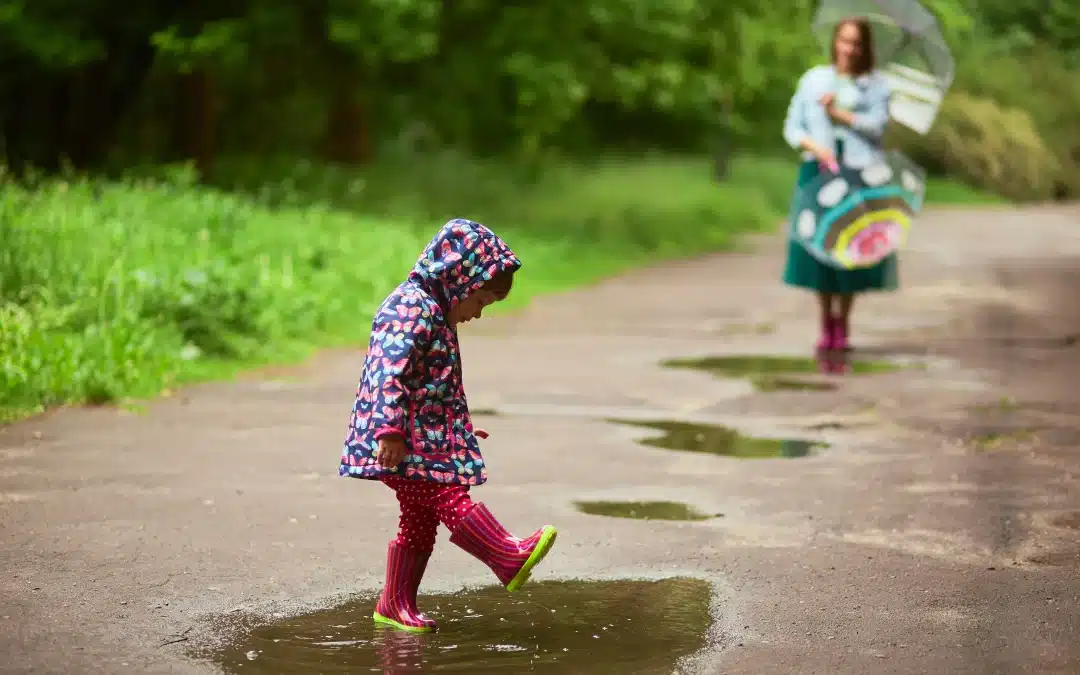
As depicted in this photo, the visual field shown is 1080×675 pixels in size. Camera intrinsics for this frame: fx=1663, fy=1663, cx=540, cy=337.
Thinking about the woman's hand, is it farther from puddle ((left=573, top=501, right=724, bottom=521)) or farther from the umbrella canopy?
puddle ((left=573, top=501, right=724, bottom=521))

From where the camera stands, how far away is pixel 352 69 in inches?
1032

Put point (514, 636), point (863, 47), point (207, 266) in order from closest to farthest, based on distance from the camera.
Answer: point (514, 636)
point (863, 47)
point (207, 266)

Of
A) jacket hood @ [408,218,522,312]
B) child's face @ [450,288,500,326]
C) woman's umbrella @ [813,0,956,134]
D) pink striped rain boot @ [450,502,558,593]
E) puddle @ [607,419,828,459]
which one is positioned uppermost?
woman's umbrella @ [813,0,956,134]

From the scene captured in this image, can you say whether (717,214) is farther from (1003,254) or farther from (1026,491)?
(1026,491)

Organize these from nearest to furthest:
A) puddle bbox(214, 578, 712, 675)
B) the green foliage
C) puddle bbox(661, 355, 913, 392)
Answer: puddle bbox(214, 578, 712, 675) → the green foliage → puddle bbox(661, 355, 913, 392)

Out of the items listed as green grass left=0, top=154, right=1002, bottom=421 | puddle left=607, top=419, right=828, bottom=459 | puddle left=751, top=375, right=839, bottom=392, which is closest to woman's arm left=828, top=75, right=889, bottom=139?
puddle left=751, top=375, right=839, bottom=392

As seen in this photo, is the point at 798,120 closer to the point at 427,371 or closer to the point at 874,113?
the point at 874,113

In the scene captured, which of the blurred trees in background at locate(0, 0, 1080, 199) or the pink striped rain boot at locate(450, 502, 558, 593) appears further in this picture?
the blurred trees in background at locate(0, 0, 1080, 199)

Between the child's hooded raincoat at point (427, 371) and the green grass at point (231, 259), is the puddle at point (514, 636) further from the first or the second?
the green grass at point (231, 259)

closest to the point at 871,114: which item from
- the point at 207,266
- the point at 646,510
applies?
the point at 207,266

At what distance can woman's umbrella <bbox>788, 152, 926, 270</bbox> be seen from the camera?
11.9m

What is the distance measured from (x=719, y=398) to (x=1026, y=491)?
9.92 feet

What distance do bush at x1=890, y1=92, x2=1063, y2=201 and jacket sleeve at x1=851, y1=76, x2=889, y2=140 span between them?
27741 mm

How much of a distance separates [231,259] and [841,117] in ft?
16.5
